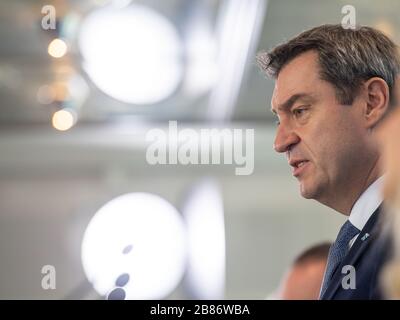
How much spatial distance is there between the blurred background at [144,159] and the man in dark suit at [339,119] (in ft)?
0.14

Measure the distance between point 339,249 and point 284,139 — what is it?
245mm

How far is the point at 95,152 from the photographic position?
1.76 metres

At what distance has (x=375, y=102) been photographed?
159 centimetres

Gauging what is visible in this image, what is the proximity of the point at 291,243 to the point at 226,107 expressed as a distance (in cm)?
32

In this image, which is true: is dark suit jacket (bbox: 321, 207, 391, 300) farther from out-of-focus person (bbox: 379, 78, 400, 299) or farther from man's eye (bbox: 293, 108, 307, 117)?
man's eye (bbox: 293, 108, 307, 117)

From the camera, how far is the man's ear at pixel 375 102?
5.18 ft

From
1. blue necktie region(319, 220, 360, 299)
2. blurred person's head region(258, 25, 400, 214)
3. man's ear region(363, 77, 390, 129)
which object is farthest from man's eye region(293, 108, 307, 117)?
blue necktie region(319, 220, 360, 299)

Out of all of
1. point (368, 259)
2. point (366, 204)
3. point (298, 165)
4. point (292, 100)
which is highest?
point (292, 100)

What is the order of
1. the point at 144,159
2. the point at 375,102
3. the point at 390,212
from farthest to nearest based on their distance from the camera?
1. the point at 144,159
2. the point at 375,102
3. the point at 390,212

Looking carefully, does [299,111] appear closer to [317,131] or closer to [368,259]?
[317,131]

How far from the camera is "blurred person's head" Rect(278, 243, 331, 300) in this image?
164 cm

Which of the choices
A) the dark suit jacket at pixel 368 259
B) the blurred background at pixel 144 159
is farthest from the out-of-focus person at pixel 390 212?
the blurred background at pixel 144 159

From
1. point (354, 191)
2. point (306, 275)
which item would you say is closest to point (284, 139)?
point (354, 191)

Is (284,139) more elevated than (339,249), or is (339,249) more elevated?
(284,139)
